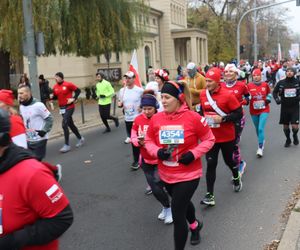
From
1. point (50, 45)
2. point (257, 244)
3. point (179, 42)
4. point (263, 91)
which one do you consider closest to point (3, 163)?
point (257, 244)

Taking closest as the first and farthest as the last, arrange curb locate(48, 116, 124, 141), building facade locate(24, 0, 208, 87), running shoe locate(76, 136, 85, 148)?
running shoe locate(76, 136, 85, 148)
curb locate(48, 116, 124, 141)
building facade locate(24, 0, 208, 87)

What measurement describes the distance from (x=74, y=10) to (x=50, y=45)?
2.00 metres

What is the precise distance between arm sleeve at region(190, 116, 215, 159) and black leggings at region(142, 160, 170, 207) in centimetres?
118

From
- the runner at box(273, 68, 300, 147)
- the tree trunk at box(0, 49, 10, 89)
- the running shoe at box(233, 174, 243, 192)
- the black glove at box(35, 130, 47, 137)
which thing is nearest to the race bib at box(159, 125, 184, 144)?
the running shoe at box(233, 174, 243, 192)

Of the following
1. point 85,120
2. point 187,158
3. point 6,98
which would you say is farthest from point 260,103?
point 85,120

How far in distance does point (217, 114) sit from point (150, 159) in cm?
104

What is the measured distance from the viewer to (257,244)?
448 cm

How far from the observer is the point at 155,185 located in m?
5.15

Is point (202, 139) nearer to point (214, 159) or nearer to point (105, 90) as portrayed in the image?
point (214, 159)

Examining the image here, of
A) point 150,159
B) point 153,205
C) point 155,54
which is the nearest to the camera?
point 150,159

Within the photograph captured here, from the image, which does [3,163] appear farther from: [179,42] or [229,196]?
[179,42]

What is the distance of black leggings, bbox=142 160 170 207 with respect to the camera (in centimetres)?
512

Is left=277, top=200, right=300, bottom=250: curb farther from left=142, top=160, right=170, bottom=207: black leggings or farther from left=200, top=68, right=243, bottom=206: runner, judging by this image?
left=142, top=160, right=170, bottom=207: black leggings

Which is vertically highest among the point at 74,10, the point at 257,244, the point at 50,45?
the point at 74,10
